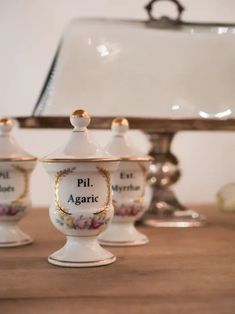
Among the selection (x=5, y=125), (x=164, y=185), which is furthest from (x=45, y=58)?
(x=5, y=125)

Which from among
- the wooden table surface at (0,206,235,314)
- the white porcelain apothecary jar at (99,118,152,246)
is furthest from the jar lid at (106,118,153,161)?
the wooden table surface at (0,206,235,314)

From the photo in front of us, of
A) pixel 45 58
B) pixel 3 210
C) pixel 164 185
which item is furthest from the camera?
pixel 45 58

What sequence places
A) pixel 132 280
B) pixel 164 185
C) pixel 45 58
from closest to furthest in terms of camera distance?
1. pixel 132 280
2. pixel 164 185
3. pixel 45 58

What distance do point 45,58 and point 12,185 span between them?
64 centimetres

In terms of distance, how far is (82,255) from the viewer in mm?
604

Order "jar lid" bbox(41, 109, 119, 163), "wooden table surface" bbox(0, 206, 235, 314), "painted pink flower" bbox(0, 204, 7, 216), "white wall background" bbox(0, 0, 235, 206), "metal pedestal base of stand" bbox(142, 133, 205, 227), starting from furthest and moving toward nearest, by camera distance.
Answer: "white wall background" bbox(0, 0, 235, 206)
"metal pedestal base of stand" bbox(142, 133, 205, 227)
"painted pink flower" bbox(0, 204, 7, 216)
"jar lid" bbox(41, 109, 119, 163)
"wooden table surface" bbox(0, 206, 235, 314)

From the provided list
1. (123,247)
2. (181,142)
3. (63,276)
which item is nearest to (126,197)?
(123,247)

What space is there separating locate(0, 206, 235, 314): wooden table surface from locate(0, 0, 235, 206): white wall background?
0.58 metres

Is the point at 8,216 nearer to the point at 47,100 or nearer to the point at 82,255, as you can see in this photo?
the point at 82,255

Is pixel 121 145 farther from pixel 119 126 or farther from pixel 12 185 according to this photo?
pixel 12 185

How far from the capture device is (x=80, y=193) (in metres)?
0.60

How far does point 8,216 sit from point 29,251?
2.2 inches

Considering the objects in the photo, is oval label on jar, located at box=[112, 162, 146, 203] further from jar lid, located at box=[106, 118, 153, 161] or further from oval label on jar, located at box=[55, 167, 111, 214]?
oval label on jar, located at box=[55, 167, 111, 214]

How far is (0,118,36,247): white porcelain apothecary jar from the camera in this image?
2.32ft
